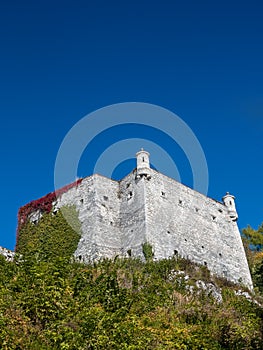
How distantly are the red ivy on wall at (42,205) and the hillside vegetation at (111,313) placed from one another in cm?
975

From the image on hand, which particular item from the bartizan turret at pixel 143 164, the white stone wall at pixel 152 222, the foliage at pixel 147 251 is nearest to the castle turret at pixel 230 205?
the white stone wall at pixel 152 222

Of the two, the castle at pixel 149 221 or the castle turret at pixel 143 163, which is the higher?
the castle turret at pixel 143 163

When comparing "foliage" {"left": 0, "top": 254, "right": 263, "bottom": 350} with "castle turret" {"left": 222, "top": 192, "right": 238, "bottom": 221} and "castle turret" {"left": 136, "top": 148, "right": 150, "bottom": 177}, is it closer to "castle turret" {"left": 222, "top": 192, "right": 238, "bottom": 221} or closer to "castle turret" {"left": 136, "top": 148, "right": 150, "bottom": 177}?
"castle turret" {"left": 136, "top": 148, "right": 150, "bottom": 177}

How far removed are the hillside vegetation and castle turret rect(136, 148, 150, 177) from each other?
8234mm

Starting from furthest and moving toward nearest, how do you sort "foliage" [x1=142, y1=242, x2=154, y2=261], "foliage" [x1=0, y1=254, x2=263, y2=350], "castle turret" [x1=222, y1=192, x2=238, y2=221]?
"castle turret" [x1=222, y1=192, x2=238, y2=221]
"foliage" [x1=142, y1=242, x2=154, y2=261]
"foliage" [x1=0, y1=254, x2=263, y2=350]

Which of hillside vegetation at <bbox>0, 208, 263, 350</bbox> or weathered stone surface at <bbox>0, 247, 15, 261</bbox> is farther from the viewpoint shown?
weathered stone surface at <bbox>0, 247, 15, 261</bbox>

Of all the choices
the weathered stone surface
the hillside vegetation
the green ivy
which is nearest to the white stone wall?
the green ivy

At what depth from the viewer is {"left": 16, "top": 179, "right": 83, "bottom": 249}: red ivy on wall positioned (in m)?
28.0

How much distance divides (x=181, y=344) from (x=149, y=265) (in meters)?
10.3

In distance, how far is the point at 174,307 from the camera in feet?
50.7

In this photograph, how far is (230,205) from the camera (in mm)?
31172

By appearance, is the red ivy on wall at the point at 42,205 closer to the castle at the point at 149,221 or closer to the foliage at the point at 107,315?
the castle at the point at 149,221

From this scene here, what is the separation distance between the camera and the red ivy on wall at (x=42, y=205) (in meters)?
28.0

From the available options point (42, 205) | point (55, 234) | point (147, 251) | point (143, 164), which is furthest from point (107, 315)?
point (42, 205)
